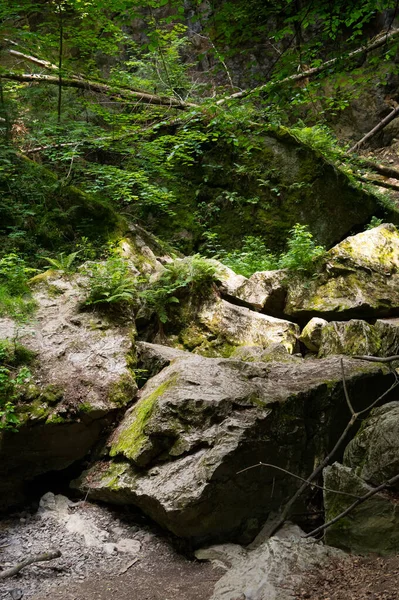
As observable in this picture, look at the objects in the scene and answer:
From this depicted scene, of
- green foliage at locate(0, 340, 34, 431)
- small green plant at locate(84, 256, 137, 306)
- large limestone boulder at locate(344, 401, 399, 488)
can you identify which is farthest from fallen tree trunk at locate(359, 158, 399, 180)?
green foliage at locate(0, 340, 34, 431)

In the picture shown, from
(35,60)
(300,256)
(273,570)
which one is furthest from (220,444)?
(35,60)

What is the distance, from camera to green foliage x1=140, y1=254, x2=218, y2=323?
8.20 m

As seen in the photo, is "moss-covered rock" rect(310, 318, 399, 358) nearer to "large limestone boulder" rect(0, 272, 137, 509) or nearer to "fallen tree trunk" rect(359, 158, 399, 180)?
"large limestone boulder" rect(0, 272, 137, 509)

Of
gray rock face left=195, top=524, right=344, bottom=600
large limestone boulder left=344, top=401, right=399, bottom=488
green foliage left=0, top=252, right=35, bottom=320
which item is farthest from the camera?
green foliage left=0, top=252, right=35, bottom=320

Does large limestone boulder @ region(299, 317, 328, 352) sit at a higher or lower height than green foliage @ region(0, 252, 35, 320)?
lower

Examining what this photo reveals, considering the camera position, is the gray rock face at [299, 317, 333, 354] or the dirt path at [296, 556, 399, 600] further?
the gray rock face at [299, 317, 333, 354]

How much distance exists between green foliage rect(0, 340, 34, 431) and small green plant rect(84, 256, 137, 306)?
1292mm

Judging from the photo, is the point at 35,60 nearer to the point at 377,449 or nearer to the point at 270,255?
the point at 270,255

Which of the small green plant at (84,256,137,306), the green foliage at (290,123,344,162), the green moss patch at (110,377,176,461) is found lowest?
the green moss patch at (110,377,176,461)

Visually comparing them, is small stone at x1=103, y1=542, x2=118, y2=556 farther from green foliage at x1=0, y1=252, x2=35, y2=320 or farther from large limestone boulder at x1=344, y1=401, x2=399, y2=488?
green foliage at x1=0, y1=252, x2=35, y2=320

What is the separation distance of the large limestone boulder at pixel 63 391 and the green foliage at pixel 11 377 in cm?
10

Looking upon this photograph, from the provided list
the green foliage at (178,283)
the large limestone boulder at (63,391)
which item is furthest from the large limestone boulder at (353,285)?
the large limestone boulder at (63,391)

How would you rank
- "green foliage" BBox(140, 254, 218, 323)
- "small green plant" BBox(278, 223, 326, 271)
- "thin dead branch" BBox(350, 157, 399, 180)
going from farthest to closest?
"thin dead branch" BBox(350, 157, 399, 180), "small green plant" BBox(278, 223, 326, 271), "green foliage" BBox(140, 254, 218, 323)

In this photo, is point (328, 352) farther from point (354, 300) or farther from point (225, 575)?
point (225, 575)
